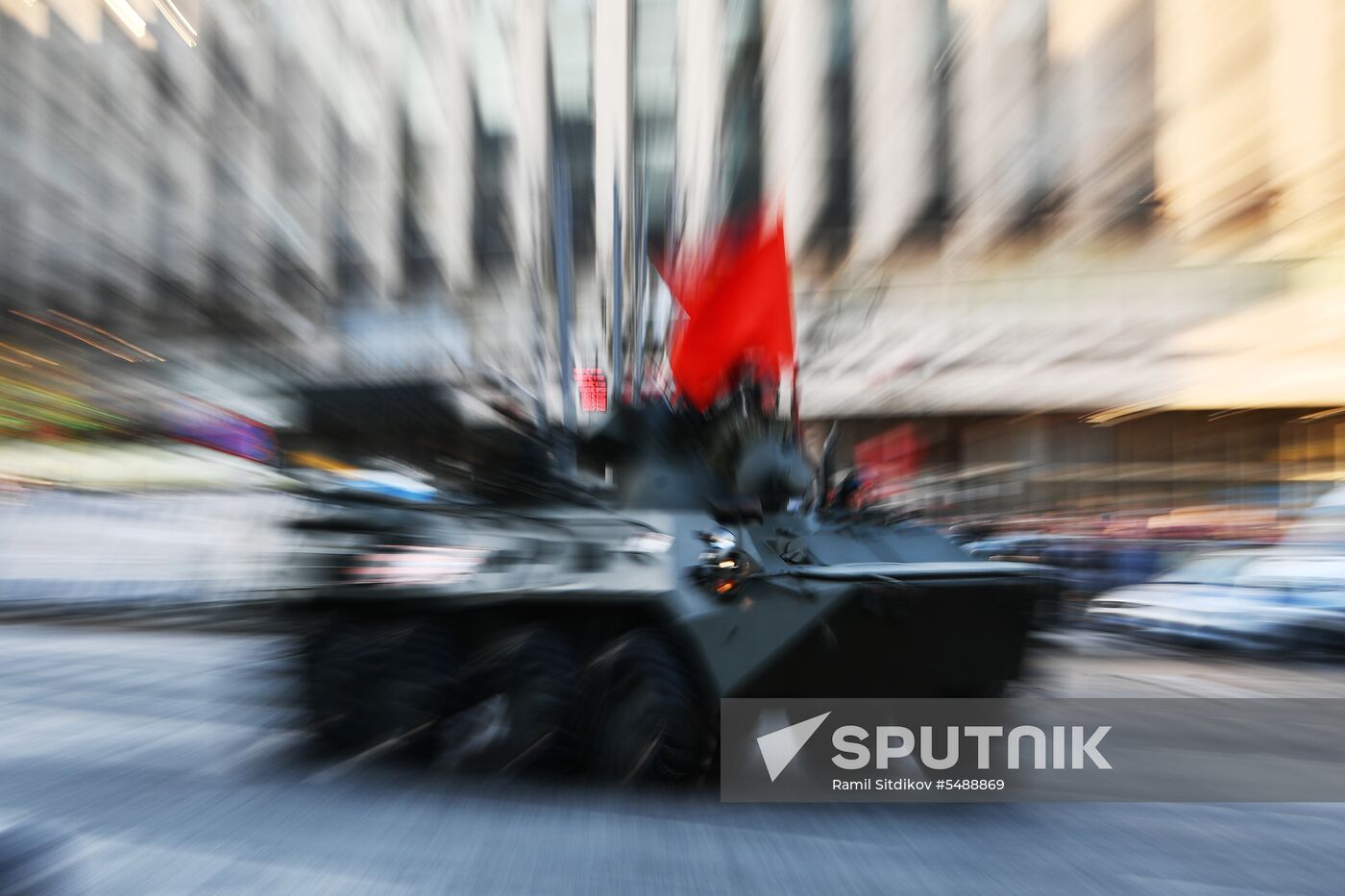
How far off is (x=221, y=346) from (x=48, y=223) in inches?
42.5

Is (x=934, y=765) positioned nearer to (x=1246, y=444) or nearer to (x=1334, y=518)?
(x=1334, y=518)

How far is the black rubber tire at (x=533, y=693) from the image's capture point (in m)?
4.46

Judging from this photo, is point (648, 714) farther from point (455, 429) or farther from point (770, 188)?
point (770, 188)

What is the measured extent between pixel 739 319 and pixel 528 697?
2.02 metres

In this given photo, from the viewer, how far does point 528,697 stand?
176 inches

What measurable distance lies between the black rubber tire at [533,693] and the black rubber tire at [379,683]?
0.19 metres

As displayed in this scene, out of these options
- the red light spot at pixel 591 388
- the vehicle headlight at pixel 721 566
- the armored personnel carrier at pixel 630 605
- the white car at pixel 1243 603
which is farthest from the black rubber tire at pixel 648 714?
the white car at pixel 1243 603

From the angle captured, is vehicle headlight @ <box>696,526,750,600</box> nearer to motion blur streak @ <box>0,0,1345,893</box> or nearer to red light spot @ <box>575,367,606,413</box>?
motion blur streak @ <box>0,0,1345,893</box>

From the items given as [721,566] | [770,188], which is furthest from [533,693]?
[770,188]

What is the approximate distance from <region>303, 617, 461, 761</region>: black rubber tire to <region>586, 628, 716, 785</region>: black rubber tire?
70cm

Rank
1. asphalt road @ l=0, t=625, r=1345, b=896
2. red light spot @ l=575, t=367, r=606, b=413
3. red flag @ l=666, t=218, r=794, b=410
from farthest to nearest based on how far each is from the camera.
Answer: red light spot @ l=575, t=367, r=606, b=413 → red flag @ l=666, t=218, r=794, b=410 → asphalt road @ l=0, t=625, r=1345, b=896

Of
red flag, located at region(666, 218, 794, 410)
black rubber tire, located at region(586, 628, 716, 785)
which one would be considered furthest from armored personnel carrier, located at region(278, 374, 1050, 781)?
red flag, located at region(666, 218, 794, 410)

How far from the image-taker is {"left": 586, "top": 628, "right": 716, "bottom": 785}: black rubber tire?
170 inches

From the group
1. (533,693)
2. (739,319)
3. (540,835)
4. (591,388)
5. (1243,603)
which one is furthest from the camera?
(1243,603)
